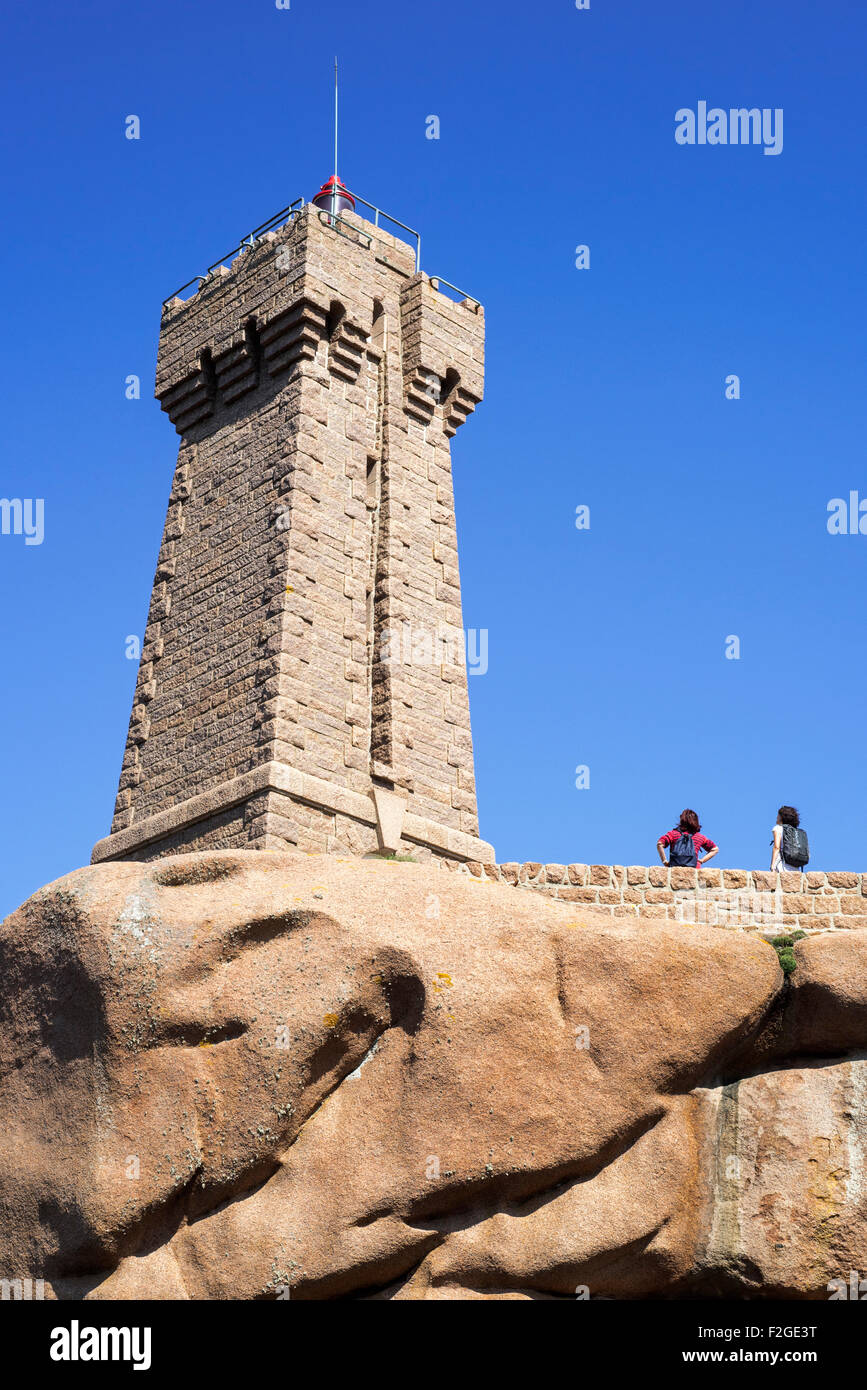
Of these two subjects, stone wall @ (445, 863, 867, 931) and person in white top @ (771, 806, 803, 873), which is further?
person in white top @ (771, 806, 803, 873)

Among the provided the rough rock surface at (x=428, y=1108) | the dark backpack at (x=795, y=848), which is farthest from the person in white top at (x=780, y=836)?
the rough rock surface at (x=428, y=1108)

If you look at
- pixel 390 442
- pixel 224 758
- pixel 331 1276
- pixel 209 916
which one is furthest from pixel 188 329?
pixel 331 1276

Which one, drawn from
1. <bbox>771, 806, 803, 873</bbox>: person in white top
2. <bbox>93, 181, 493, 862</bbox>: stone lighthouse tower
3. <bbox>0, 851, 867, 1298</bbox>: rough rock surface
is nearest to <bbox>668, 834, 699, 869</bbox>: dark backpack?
<bbox>771, 806, 803, 873</bbox>: person in white top

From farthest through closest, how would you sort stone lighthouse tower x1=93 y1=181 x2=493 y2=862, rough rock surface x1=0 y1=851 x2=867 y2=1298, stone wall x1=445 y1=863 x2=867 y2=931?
stone lighthouse tower x1=93 y1=181 x2=493 y2=862 < stone wall x1=445 y1=863 x2=867 y2=931 < rough rock surface x1=0 y1=851 x2=867 y2=1298

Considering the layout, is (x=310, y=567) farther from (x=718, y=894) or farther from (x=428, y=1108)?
(x=428, y=1108)

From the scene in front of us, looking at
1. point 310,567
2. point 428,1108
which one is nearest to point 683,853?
point 428,1108

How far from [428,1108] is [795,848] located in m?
5.55

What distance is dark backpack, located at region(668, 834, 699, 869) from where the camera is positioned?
617 inches

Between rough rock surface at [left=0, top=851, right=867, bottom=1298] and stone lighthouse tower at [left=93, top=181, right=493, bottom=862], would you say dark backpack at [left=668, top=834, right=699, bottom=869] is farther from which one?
stone lighthouse tower at [left=93, top=181, right=493, bottom=862]

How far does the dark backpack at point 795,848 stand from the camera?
15.1 metres

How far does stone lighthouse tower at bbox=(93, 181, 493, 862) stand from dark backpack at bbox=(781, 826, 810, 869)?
604 centimetres

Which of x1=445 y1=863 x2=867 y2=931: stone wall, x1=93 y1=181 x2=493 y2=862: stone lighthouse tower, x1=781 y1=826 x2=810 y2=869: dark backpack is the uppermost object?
x1=93 y1=181 x2=493 y2=862: stone lighthouse tower

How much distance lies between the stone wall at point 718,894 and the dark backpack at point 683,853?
173 cm

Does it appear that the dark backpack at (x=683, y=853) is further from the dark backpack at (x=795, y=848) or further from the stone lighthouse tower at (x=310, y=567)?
the stone lighthouse tower at (x=310, y=567)
